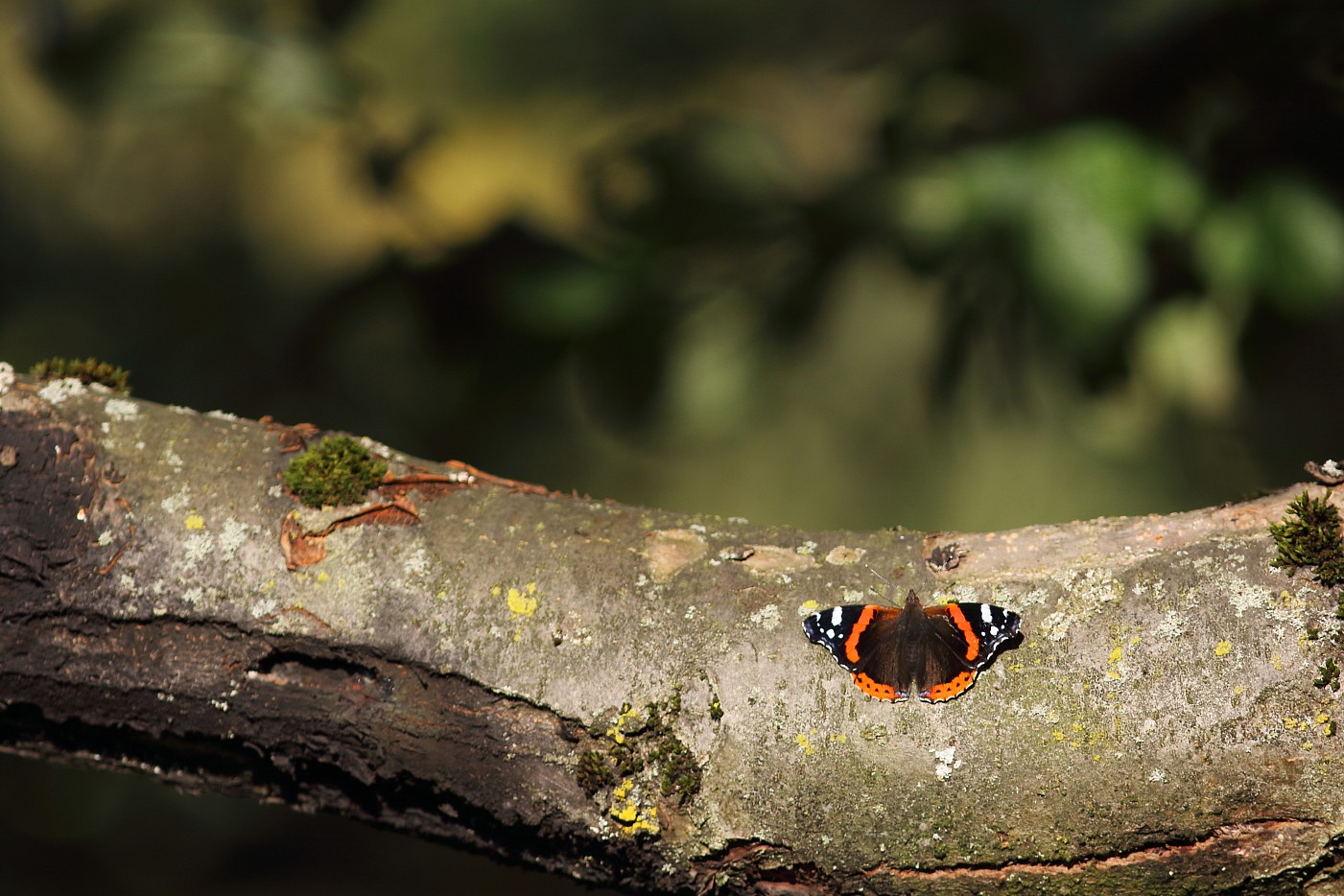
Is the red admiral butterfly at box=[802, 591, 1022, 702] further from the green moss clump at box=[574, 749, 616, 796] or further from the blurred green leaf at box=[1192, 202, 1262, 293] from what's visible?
the blurred green leaf at box=[1192, 202, 1262, 293]

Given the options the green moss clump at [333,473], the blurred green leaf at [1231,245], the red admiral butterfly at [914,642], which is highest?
the blurred green leaf at [1231,245]

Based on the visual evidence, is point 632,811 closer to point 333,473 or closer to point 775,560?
point 775,560

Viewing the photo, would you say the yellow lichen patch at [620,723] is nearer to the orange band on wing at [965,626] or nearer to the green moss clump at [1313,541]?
the orange band on wing at [965,626]

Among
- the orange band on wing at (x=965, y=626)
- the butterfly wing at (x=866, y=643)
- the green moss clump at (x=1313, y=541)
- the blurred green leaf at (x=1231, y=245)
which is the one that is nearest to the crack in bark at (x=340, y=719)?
the butterfly wing at (x=866, y=643)

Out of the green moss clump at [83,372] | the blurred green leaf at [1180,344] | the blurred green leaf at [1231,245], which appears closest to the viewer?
the green moss clump at [83,372]

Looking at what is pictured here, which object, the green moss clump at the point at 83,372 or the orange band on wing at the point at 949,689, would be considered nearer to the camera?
the orange band on wing at the point at 949,689

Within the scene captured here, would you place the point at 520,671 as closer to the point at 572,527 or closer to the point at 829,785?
the point at 572,527
